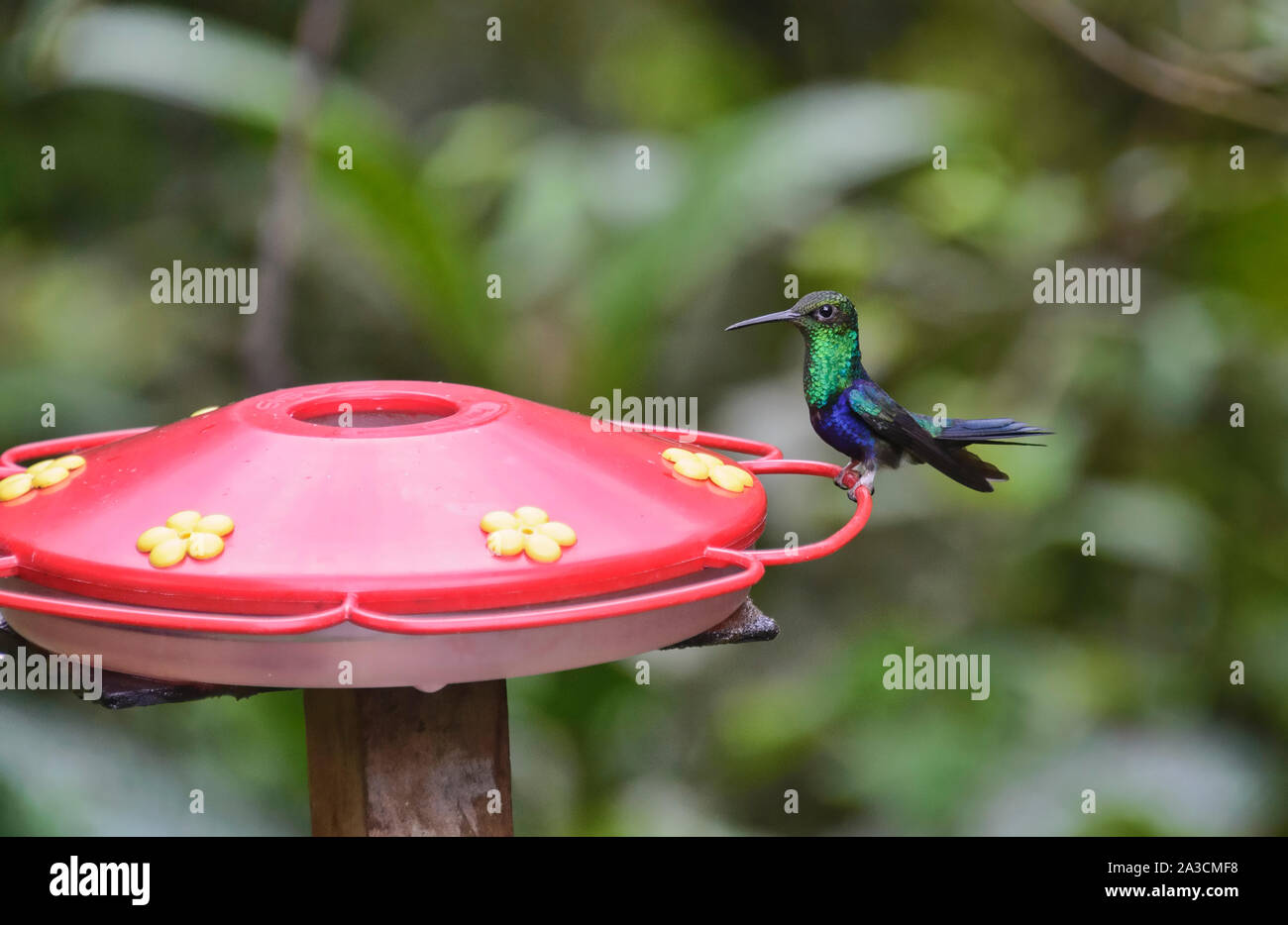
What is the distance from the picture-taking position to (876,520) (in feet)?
14.5

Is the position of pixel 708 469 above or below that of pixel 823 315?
below

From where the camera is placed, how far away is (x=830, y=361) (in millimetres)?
2131

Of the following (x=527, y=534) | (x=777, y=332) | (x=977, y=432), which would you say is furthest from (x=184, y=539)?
(x=777, y=332)

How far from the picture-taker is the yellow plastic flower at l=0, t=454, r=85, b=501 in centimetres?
191

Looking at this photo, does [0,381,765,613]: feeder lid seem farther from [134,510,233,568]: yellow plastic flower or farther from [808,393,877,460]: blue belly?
[808,393,877,460]: blue belly

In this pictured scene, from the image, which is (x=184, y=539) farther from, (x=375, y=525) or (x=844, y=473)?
(x=844, y=473)

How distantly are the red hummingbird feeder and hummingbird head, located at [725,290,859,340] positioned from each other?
0.96 feet

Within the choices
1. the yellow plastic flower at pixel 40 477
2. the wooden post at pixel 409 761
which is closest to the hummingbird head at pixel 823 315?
the wooden post at pixel 409 761

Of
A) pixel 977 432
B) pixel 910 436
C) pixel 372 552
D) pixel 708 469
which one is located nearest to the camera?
pixel 372 552

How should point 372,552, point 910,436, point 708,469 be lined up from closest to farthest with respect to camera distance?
point 372,552 < point 708,469 < point 910,436

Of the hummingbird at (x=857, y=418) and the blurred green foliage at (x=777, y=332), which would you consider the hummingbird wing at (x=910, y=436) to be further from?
Answer: the blurred green foliage at (x=777, y=332)

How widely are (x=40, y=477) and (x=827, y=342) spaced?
113 centimetres

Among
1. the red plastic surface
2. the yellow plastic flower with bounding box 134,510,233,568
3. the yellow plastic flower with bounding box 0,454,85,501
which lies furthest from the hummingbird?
the yellow plastic flower with bounding box 0,454,85,501

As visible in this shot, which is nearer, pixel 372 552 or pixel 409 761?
pixel 372 552
